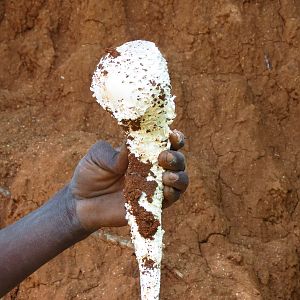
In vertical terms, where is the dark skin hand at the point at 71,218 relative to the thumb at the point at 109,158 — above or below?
below

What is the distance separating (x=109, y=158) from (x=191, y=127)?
173 cm

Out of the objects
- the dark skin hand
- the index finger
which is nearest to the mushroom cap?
the index finger

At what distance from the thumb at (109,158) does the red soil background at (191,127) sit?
3.89 feet

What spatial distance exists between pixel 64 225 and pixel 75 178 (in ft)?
0.54

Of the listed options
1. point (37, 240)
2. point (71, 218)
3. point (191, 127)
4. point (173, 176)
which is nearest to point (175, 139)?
point (173, 176)

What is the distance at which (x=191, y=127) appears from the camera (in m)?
4.36

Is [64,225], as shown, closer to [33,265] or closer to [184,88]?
[33,265]

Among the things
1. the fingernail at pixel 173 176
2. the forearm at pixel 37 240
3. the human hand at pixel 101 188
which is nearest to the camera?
the fingernail at pixel 173 176

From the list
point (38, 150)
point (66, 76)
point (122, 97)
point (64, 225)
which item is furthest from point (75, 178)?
point (66, 76)

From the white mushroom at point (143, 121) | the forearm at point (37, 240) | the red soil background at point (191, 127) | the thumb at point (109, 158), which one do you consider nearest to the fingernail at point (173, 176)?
the white mushroom at point (143, 121)

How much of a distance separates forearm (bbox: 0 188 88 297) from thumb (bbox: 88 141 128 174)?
20 cm

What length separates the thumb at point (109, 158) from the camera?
255 centimetres

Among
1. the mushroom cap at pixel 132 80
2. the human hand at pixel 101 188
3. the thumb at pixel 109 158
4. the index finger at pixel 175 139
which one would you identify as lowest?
the human hand at pixel 101 188

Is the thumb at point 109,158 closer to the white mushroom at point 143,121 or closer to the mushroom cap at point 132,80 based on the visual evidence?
the white mushroom at point 143,121
